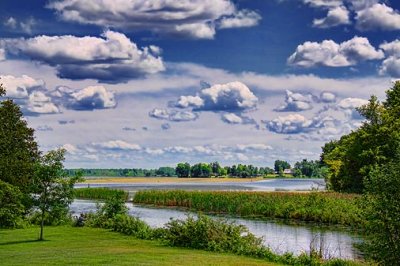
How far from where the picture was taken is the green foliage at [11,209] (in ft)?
102

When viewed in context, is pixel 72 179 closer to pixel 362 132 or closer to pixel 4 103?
pixel 4 103

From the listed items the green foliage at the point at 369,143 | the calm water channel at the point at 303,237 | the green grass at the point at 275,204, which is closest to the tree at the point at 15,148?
the calm water channel at the point at 303,237

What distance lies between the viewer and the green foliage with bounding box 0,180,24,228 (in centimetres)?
3119

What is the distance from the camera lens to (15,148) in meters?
A: 42.1

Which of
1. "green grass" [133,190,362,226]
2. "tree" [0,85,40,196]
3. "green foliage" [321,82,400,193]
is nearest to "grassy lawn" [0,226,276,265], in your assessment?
"tree" [0,85,40,196]

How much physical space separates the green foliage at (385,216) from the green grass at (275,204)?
2573 cm

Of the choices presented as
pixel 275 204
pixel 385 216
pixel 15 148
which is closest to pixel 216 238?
pixel 385 216

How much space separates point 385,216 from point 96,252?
Result: 1133 cm

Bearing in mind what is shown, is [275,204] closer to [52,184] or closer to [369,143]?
[369,143]

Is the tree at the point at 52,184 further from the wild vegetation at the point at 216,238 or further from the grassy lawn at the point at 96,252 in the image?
the wild vegetation at the point at 216,238

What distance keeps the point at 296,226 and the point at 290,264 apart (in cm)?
2090

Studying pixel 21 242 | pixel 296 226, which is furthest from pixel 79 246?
pixel 296 226

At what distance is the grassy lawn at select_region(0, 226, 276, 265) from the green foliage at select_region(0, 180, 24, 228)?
7.13 feet

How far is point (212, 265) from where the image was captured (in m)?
19.0
